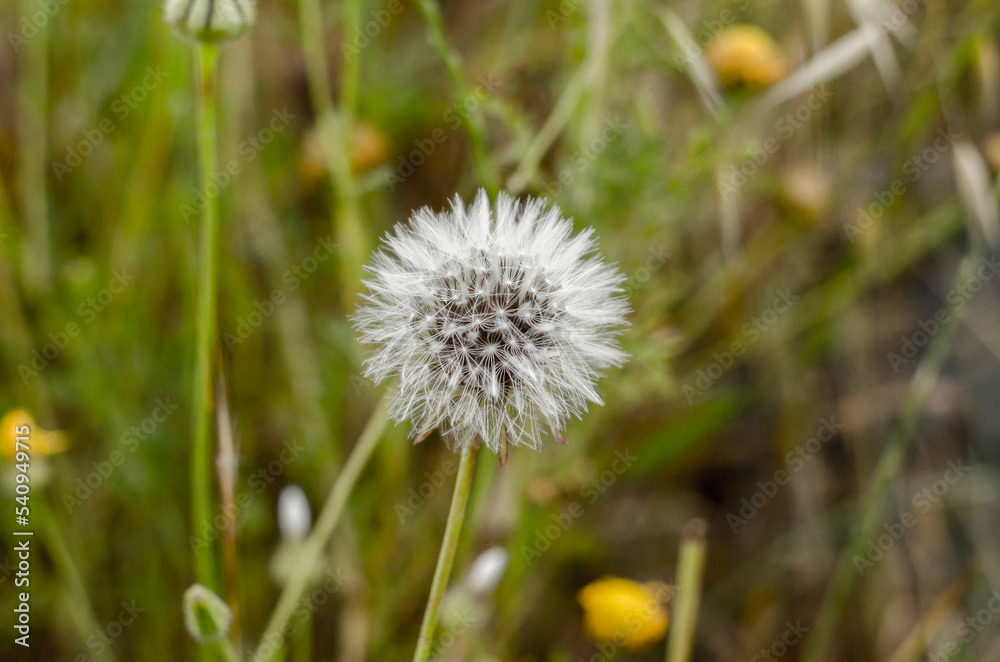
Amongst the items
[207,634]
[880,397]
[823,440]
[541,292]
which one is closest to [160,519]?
[207,634]

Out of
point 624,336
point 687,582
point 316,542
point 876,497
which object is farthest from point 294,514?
point 876,497

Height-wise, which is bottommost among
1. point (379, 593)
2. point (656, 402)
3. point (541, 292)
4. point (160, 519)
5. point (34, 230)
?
point (379, 593)

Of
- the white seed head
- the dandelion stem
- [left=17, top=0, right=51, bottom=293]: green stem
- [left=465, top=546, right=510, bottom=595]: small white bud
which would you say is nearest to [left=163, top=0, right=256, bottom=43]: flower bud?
the white seed head

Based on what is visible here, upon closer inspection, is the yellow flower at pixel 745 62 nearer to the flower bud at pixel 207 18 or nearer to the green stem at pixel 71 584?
the flower bud at pixel 207 18

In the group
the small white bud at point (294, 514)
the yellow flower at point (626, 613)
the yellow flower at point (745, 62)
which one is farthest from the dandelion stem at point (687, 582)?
the yellow flower at point (745, 62)

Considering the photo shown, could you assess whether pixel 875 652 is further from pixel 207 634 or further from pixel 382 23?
pixel 382 23

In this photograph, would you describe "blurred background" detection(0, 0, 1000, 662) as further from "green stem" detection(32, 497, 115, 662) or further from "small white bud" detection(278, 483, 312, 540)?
"small white bud" detection(278, 483, 312, 540)

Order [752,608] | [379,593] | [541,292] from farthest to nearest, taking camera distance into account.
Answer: [752,608], [379,593], [541,292]
